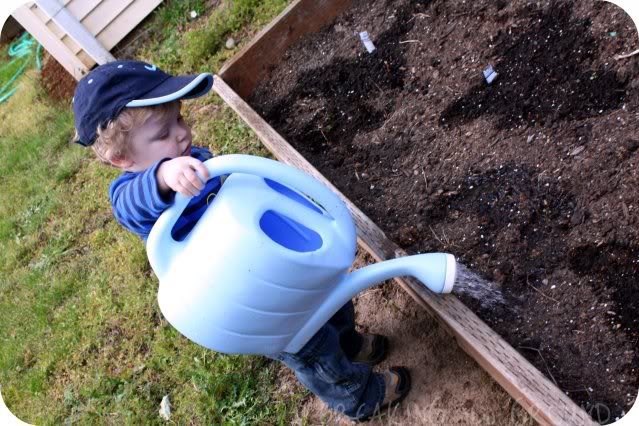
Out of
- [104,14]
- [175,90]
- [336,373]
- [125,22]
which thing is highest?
[175,90]

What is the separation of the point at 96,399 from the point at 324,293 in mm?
1571

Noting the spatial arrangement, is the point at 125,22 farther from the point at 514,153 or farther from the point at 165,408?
the point at 514,153

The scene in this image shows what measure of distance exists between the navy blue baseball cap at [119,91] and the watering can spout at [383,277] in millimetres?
728

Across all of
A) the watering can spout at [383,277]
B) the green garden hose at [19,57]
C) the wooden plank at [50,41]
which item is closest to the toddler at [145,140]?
the watering can spout at [383,277]

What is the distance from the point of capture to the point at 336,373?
186 centimetres

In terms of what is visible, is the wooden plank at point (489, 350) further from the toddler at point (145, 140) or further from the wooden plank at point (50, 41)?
the wooden plank at point (50, 41)

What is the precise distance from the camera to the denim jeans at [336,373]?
5.98 ft

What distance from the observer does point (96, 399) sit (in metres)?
2.70

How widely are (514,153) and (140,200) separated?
136 cm

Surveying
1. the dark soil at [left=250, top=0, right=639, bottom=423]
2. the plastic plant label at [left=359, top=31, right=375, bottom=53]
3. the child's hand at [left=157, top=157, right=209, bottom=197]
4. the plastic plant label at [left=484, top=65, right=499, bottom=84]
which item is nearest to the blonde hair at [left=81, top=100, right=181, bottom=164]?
the child's hand at [left=157, top=157, right=209, bottom=197]

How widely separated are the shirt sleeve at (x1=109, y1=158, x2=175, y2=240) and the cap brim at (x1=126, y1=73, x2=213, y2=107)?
8.5 inches

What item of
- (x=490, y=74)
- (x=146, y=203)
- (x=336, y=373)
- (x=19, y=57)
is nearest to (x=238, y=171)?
(x=146, y=203)

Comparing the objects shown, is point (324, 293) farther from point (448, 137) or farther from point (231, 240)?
point (448, 137)

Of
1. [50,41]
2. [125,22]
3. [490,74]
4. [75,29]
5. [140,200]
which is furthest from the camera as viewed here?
[50,41]
